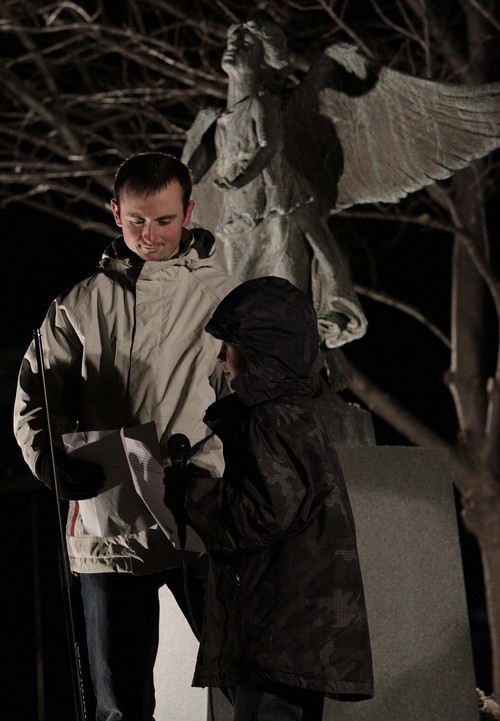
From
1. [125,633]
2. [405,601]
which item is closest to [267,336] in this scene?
[125,633]

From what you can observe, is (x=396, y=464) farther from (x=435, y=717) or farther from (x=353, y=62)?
(x=353, y=62)

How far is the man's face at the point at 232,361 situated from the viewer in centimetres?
266

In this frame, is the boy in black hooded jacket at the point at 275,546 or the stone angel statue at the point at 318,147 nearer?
the boy in black hooded jacket at the point at 275,546

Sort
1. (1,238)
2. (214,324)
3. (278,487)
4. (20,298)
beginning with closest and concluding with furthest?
(278,487), (214,324), (20,298), (1,238)

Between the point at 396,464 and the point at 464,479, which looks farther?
the point at 464,479

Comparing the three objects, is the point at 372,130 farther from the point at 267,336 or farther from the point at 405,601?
the point at 267,336

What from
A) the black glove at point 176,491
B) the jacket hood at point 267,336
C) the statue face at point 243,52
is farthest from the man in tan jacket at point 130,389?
the statue face at point 243,52

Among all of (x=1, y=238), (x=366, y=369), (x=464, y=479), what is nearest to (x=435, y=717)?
(x=464, y=479)

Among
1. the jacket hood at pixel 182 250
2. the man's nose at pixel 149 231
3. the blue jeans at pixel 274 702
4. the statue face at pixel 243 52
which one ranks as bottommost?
the blue jeans at pixel 274 702

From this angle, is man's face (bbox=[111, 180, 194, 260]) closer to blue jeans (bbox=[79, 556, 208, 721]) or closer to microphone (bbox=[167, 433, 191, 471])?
microphone (bbox=[167, 433, 191, 471])

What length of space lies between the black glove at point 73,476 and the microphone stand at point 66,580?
37 mm

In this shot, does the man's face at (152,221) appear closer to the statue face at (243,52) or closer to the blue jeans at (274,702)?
the blue jeans at (274,702)

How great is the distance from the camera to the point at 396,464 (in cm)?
452

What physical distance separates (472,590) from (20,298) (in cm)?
822
